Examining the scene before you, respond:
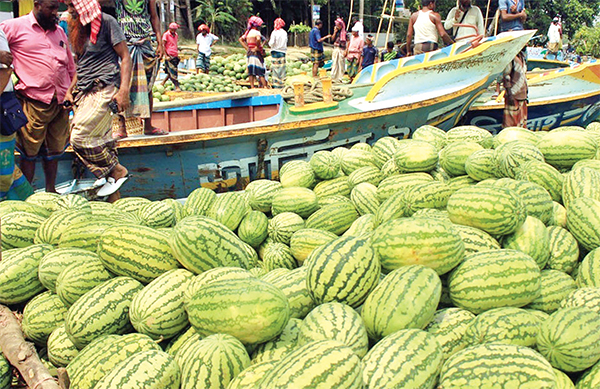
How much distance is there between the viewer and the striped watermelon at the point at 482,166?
2803 mm

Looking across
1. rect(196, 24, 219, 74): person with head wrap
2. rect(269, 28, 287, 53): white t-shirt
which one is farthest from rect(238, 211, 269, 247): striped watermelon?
rect(196, 24, 219, 74): person with head wrap

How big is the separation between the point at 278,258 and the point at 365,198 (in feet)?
2.45

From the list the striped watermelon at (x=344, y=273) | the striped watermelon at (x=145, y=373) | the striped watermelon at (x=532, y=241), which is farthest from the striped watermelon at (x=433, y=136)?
the striped watermelon at (x=145, y=373)

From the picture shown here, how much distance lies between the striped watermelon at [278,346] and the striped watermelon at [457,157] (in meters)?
1.70

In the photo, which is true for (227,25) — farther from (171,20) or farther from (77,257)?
(77,257)

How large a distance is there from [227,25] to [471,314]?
93.7 feet

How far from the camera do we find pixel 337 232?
2891 millimetres

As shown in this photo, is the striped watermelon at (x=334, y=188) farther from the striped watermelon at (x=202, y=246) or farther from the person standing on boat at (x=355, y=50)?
the person standing on boat at (x=355, y=50)

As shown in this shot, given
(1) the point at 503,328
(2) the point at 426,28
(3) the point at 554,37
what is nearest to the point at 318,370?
(1) the point at 503,328

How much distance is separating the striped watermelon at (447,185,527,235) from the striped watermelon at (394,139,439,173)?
763 mm

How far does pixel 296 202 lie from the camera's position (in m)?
3.10

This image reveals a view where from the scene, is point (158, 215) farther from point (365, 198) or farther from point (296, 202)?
point (365, 198)

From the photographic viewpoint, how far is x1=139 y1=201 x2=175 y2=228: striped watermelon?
2.80 metres

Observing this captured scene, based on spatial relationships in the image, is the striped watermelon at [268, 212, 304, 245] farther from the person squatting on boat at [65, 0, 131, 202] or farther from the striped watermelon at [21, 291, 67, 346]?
the person squatting on boat at [65, 0, 131, 202]
